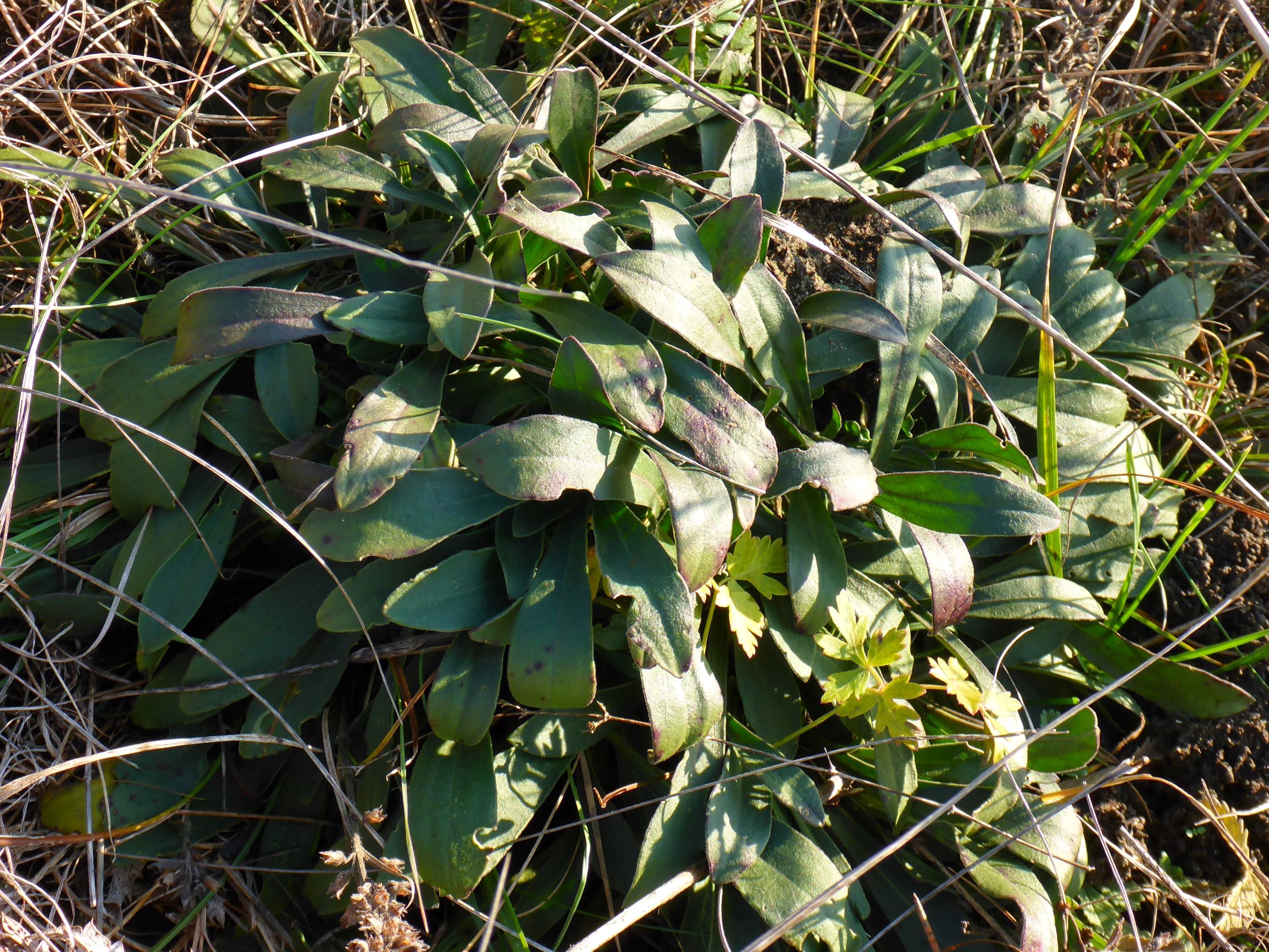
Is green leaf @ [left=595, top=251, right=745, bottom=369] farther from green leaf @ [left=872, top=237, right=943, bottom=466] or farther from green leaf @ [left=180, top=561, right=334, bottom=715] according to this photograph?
green leaf @ [left=180, top=561, right=334, bottom=715]

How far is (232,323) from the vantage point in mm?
1395

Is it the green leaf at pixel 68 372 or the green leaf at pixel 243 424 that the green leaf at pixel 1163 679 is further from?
the green leaf at pixel 68 372

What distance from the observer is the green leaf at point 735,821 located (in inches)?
55.5

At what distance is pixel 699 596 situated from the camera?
1.50 m

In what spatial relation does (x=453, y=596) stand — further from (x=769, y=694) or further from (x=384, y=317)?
(x=769, y=694)

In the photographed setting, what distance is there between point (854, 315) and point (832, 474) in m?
0.33

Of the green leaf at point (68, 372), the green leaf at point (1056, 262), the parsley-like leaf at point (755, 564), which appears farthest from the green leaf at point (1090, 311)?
the green leaf at point (68, 372)

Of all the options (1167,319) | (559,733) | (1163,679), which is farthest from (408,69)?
(1163,679)

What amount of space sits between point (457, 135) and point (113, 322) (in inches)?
29.1

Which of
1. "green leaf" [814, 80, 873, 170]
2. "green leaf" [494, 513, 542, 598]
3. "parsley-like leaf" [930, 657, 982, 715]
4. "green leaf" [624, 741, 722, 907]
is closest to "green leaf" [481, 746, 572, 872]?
"green leaf" [624, 741, 722, 907]

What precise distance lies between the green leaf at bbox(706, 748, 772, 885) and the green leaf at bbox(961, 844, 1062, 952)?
320mm

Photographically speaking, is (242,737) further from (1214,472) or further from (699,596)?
(1214,472)

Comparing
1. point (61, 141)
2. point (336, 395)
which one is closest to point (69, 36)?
point (61, 141)

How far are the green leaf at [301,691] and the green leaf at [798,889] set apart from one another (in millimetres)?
718
